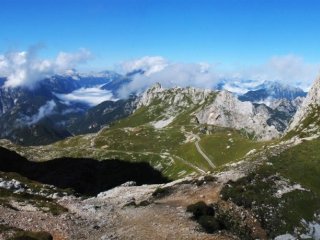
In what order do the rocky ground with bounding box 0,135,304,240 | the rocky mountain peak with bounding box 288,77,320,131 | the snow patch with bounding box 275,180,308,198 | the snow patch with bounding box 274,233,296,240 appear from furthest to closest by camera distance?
the rocky mountain peak with bounding box 288,77,320,131 → the snow patch with bounding box 275,180,308,198 → the snow patch with bounding box 274,233,296,240 → the rocky ground with bounding box 0,135,304,240

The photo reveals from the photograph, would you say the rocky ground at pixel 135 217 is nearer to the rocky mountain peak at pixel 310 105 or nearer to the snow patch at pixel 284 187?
the snow patch at pixel 284 187

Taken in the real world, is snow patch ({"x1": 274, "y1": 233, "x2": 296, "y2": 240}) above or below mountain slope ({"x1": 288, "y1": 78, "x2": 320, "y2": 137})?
above

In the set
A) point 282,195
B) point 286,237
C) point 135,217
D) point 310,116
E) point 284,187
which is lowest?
point 310,116

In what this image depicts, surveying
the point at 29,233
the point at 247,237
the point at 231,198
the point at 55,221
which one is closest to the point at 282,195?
the point at 231,198

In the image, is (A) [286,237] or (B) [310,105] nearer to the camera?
(A) [286,237]

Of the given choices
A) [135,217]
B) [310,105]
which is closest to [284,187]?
[135,217]

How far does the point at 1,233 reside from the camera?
43094mm

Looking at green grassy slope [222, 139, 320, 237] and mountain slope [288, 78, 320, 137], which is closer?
green grassy slope [222, 139, 320, 237]

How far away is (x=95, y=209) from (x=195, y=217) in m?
13.4

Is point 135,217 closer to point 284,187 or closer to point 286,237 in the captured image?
point 286,237

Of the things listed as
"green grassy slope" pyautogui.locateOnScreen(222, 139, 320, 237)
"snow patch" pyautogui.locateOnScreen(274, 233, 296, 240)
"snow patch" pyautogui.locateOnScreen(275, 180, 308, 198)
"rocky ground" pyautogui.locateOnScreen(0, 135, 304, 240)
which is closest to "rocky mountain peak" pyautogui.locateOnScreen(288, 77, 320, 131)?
"green grassy slope" pyautogui.locateOnScreen(222, 139, 320, 237)

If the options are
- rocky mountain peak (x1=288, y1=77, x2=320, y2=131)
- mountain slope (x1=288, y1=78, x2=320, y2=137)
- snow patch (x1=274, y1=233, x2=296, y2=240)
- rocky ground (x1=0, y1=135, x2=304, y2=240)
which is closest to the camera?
rocky ground (x1=0, y1=135, x2=304, y2=240)

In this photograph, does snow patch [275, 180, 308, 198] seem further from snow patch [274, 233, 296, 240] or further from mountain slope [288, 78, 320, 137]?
mountain slope [288, 78, 320, 137]

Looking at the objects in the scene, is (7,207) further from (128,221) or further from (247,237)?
(247,237)
